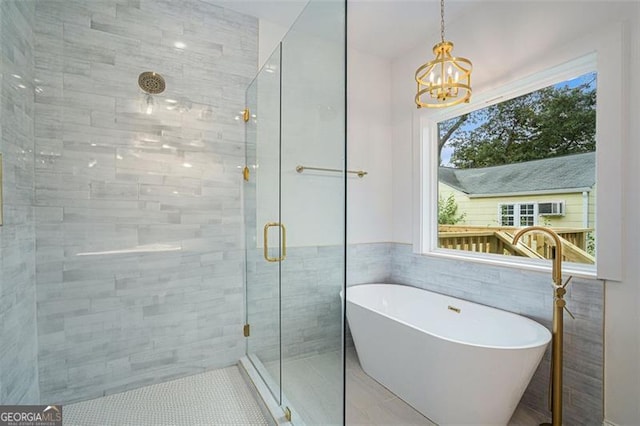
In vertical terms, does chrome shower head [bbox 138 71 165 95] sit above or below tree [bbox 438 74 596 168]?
above

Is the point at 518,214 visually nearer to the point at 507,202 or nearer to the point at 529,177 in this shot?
the point at 507,202

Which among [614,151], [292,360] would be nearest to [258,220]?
[292,360]

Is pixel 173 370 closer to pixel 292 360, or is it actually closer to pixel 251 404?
pixel 251 404

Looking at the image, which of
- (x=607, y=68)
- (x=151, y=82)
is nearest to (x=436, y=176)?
(x=607, y=68)

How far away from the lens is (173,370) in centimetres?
215

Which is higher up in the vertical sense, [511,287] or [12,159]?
[12,159]

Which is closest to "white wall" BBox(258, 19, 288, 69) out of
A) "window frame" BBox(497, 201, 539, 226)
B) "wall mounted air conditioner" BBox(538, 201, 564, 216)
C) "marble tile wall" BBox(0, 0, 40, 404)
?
"marble tile wall" BBox(0, 0, 40, 404)

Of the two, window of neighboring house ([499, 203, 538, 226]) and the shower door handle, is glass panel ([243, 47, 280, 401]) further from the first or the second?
window of neighboring house ([499, 203, 538, 226])

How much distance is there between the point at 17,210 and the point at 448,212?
9.77ft

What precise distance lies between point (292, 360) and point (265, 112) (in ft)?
5.11

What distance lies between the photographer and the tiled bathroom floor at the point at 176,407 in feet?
5.66

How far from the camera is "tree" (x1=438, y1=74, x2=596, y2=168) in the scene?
183cm

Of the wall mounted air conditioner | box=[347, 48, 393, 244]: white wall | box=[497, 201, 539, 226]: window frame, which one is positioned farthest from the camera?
box=[347, 48, 393, 244]: white wall

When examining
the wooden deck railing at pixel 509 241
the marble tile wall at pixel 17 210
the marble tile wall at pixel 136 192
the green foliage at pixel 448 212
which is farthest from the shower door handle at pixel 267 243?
the green foliage at pixel 448 212
